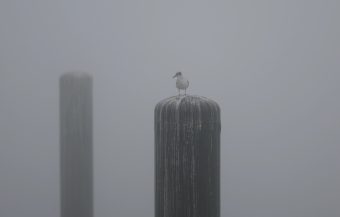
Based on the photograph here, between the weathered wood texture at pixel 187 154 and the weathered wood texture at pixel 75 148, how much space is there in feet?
6.64

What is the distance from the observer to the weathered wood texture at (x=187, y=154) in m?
3.53

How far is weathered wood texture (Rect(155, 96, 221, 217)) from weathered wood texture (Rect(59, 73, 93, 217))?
2025 mm

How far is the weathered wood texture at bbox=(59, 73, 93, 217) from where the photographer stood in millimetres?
5340

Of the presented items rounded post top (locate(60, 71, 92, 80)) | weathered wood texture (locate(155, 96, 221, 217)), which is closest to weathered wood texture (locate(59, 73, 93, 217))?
rounded post top (locate(60, 71, 92, 80))

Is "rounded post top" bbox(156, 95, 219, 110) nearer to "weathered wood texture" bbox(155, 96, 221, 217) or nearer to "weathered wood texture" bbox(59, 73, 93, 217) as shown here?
"weathered wood texture" bbox(155, 96, 221, 217)

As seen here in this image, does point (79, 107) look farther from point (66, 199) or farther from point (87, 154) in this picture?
point (66, 199)

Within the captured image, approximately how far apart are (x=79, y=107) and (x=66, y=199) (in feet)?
4.52

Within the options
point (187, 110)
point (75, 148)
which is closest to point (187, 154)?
point (187, 110)

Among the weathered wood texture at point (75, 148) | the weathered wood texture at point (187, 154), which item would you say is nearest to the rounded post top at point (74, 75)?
the weathered wood texture at point (75, 148)

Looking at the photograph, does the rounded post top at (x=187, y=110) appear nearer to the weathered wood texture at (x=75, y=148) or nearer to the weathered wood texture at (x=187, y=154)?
the weathered wood texture at (x=187, y=154)

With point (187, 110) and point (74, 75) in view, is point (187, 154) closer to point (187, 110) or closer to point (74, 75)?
point (187, 110)

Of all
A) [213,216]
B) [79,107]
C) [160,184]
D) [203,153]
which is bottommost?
[213,216]

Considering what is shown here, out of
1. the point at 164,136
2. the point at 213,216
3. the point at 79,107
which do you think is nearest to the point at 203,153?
the point at 164,136

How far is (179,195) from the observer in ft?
11.8
